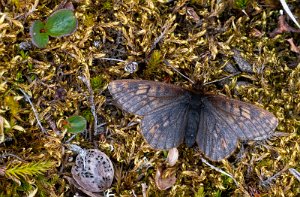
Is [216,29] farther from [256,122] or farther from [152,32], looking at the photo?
[256,122]

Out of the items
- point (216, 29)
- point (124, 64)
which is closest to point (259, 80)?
point (216, 29)

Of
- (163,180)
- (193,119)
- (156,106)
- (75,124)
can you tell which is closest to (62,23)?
(75,124)

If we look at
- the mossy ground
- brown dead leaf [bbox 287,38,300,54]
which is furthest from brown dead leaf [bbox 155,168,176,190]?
brown dead leaf [bbox 287,38,300,54]

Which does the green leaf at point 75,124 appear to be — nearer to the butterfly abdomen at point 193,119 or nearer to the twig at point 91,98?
the twig at point 91,98

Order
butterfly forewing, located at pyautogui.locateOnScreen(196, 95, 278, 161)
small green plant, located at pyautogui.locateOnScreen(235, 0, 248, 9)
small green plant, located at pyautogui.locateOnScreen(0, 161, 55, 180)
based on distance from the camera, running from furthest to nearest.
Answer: small green plant, located at pyautogui.locateOnScreen(235, 0, 248, 9), butterfly forewing, located at pyautogui.locateOnScreen(196, 95, 278, 161), small green plant, located at pyautogui.locateOnScreen(0, 161, 55, 180)

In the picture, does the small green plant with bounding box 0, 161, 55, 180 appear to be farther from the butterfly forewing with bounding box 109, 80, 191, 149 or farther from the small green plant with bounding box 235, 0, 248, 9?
the small green plant with bounding box 235, 0, 248, 9

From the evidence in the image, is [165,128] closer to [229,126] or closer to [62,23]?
[229,126]

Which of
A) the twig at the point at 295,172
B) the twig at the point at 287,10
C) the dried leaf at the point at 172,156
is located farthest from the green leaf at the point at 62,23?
the twig at the point at 295,172
